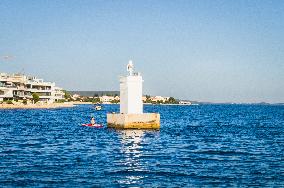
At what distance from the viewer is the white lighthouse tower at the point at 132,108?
53.4 meters

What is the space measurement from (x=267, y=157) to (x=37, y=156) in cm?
1564

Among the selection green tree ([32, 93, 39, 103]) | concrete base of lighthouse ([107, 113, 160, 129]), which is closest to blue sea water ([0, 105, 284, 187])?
concrete base of lighthouse ([107, 113, 160, 129])

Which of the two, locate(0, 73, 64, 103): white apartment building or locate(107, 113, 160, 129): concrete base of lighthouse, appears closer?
locate(107, 113, 160, 129): concrete base of lighthouse

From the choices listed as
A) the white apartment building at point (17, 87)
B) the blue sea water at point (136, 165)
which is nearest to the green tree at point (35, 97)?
the white apartment building at point (17, 87)

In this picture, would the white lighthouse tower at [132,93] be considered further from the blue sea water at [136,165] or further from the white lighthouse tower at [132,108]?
the blue sea water at [136,165]

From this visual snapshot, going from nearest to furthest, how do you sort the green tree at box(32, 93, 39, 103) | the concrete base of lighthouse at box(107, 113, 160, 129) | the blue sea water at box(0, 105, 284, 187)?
the blue sea water at box(0, 105, 284, 187) < the concrete base of lighthouse at box(107, 113, 160, 129) < the green tree at box(32, 93, 39, 103)

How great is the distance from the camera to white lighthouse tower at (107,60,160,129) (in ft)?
175

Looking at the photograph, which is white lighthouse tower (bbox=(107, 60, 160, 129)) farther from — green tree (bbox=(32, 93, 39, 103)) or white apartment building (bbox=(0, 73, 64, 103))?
green tree (bbox=(32, 93, 39, 103))

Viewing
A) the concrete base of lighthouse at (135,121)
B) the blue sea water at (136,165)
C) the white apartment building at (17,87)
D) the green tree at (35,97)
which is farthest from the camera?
the green tree at (35,97)

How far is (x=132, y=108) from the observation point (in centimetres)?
5475

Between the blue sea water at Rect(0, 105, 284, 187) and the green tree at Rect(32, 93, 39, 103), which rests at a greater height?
the green tree at Rect(32, 93, 39, 103)

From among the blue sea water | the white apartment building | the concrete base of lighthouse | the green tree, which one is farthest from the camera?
the green tree

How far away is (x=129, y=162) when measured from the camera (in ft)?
94.1

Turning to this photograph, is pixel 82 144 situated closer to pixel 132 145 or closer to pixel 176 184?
pixel 132 145
